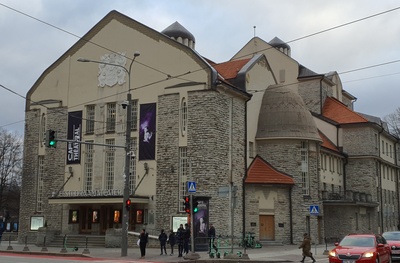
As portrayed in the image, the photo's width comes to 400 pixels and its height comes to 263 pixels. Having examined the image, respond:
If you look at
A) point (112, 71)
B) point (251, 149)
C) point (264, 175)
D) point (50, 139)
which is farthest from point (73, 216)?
point (50, 139)

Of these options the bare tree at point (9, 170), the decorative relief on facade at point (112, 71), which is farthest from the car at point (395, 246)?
the bare tree at point (9, 170)

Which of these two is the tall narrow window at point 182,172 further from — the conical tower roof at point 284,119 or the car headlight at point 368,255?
the car headlight at point 368,255

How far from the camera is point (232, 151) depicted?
37.4 m

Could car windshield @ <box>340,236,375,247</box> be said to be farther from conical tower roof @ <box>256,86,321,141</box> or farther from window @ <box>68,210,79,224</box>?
window @ <box>68,210,79,224</box>

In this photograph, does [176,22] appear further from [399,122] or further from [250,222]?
[399,122]

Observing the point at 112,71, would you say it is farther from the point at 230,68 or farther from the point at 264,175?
the point at 264,175

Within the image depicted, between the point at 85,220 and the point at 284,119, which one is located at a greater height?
the point at 284,119

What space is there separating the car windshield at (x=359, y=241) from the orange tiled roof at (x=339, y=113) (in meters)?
33.9

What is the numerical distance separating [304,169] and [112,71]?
16238mm

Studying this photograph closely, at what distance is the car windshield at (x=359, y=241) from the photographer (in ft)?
65.6

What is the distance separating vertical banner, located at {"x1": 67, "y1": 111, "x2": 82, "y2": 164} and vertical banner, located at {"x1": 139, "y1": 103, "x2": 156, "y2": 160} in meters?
5.67

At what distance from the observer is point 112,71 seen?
40.7 m

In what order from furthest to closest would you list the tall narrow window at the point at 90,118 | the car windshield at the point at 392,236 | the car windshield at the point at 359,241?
the tall narrow window at the point at 90,118 → the car windshield at the point at 392,236 → the car windshield at the point at 359,241

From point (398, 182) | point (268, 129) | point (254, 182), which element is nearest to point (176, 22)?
point (268, 129)
